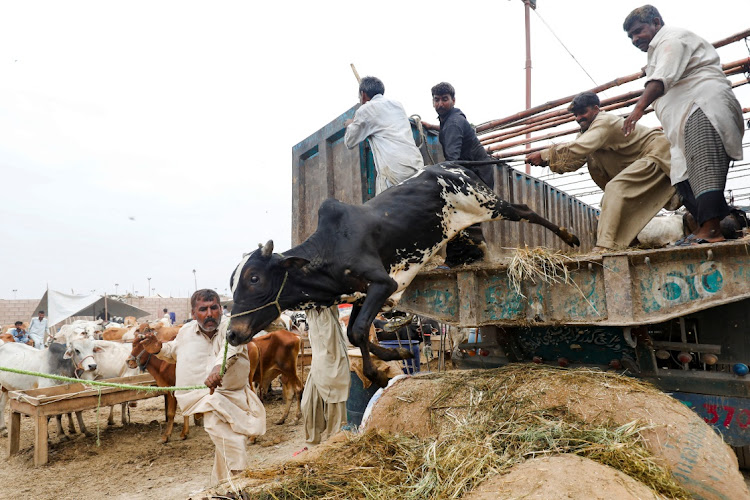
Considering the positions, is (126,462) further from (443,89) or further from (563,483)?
(563,483)

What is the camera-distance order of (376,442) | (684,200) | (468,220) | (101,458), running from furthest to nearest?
(101,458) → (468,220) → (684,200) → (376,442)

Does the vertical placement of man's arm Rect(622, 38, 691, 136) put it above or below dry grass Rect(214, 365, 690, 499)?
above

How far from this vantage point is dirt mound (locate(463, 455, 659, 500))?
163 cm

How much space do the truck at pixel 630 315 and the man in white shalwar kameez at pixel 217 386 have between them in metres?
1.80

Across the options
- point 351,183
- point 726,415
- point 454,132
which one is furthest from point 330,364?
point 726,415

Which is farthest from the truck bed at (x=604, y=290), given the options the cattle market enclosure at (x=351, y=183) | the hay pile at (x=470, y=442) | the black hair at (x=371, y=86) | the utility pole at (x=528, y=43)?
the utility pole at (x=528, y=43)

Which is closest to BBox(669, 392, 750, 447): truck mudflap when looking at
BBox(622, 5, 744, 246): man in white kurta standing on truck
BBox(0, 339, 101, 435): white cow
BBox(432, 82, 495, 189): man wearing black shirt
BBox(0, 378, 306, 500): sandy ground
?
BBox(622, 5, 744, 246): man in white kurta standing on truck

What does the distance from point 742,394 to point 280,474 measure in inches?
122

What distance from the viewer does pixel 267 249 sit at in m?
3.79

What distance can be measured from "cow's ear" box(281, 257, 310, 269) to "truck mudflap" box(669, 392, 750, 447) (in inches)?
121

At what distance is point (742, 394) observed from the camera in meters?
3.21

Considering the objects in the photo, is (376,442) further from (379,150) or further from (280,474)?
(379,150)

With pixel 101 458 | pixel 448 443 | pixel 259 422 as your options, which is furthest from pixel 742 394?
pixel 101 458

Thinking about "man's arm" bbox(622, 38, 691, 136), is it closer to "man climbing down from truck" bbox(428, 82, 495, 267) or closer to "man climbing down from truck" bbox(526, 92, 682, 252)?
"man climbing down from truck" bbox(526, 92, 682, 252)
